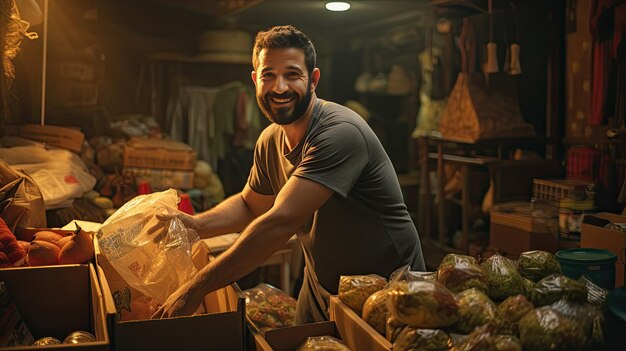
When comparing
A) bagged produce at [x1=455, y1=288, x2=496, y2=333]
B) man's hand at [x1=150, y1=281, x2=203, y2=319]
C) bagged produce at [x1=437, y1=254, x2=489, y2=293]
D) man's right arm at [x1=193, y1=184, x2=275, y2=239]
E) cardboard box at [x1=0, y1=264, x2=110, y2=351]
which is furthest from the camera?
man's right arm at [x1=193, y1=184, x2=275, y2=239]

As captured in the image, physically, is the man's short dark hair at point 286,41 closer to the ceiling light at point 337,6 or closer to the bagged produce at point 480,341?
the bagged produce at point 480,341

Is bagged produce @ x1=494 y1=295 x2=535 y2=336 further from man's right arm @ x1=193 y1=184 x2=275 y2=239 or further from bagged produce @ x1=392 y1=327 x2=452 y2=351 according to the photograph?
man's right arm @ x1=193 y1=184 x2=275 y2=239

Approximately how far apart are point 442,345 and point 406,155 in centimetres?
659

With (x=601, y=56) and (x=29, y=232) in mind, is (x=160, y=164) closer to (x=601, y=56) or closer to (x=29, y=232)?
(x=29, y=232)

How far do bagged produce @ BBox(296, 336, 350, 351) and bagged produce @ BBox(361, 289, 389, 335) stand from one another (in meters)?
0.08

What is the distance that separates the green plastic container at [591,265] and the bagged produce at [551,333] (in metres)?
0.69

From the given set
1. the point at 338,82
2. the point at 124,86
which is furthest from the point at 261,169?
the point at 338,82

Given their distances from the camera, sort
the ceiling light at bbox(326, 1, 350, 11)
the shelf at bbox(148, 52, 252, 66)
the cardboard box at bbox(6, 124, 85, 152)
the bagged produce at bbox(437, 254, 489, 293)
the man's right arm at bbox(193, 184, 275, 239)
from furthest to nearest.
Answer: the shelf at bbox(148, 52, 252, 66) → the ceiling light at bbox(326, 1, 350, 11) → the cardboard box at bbox(6, 124, 85, 152) → the man's right arm at bbox(193, 184, 275, 239) → the bagged produce at bbox(437, 254, 489, 293)

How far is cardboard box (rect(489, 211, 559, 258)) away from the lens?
452 centimetres

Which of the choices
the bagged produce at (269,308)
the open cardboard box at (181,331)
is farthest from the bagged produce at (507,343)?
the bagged produce at (269,308)

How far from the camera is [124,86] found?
716 centimetres

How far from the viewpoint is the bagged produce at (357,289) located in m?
1.72

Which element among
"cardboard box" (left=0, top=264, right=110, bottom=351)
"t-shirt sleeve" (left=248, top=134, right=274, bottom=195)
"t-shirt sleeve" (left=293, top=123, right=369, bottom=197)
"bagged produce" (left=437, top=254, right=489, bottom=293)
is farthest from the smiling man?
"bagged produce" (left=437, top=254, right=489, bottom=293)

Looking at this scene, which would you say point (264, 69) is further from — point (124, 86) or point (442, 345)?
point (124, 86)
